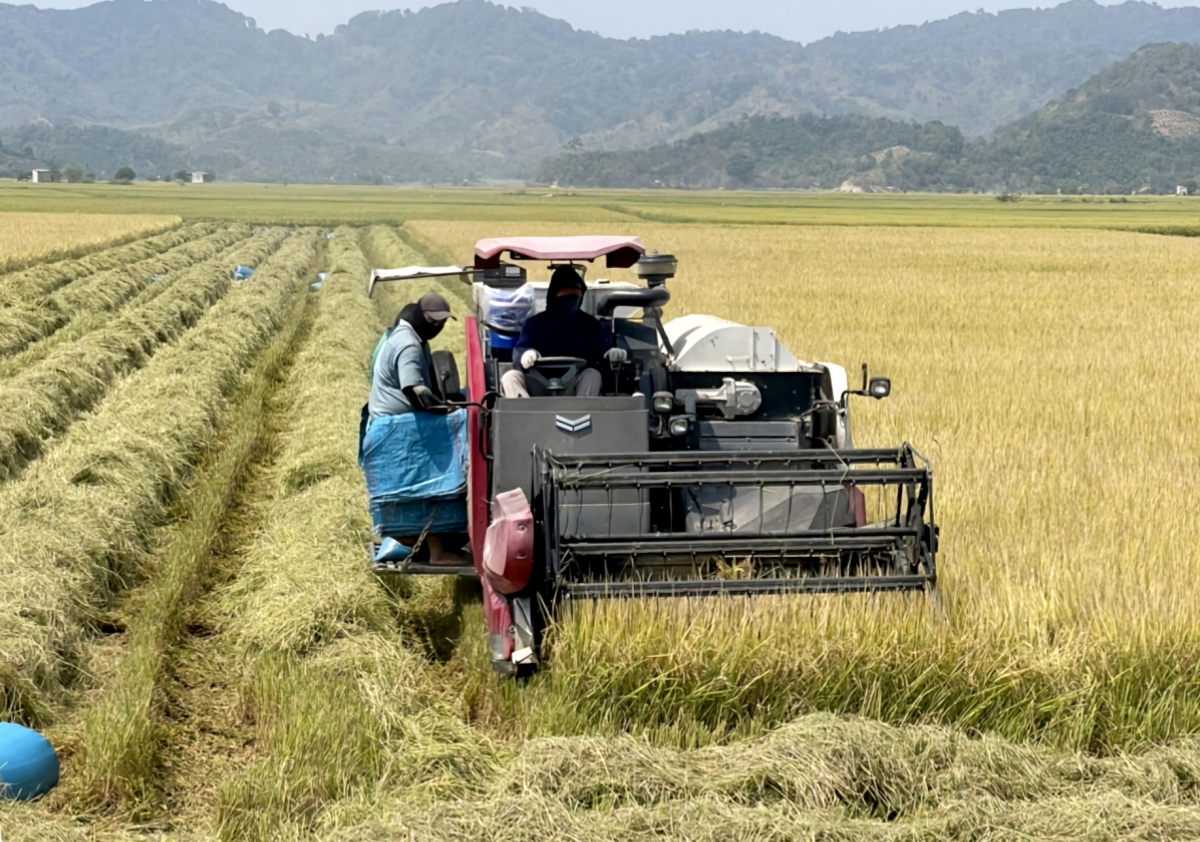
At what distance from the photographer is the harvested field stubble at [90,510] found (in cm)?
604

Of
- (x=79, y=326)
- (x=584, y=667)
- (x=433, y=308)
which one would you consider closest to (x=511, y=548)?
(x=584, y=667)

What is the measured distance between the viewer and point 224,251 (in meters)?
35.0

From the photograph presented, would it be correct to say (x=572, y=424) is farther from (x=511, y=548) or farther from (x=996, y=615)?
(x=996, y=615)

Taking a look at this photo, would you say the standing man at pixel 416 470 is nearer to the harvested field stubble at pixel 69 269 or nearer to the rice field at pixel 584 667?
the rice field at pixel 584 667

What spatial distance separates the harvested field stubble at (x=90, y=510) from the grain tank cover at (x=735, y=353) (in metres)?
3.42

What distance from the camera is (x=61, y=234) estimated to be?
118 ft

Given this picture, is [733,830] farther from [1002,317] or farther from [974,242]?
[974,242]

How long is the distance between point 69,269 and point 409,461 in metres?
19.9

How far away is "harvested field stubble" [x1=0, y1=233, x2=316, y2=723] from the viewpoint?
19.8ft

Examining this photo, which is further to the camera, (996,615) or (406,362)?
(406,362)

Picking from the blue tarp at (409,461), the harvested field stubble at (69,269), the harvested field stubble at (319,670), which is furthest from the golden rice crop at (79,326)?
the blue tarp at (409,461)

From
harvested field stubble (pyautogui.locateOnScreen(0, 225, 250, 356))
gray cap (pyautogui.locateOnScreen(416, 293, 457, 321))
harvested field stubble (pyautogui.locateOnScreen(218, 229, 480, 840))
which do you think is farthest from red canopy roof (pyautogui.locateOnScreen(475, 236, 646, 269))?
harvested field stubble (pyautogui.locateOnScreen(0, 225, 250, 356))

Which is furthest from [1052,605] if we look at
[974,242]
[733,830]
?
[974,242]

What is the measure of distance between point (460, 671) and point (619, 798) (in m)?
1.73
